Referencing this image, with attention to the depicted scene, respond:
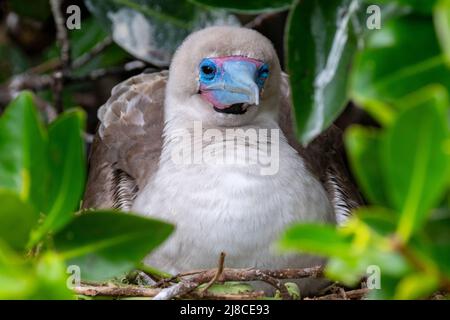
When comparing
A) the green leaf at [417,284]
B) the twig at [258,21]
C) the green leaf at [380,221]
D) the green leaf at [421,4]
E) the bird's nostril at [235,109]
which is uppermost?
the twig at [258,21]

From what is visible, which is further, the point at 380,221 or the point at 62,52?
the point at 62,52

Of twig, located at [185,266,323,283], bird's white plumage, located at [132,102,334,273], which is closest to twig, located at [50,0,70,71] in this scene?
bird's white plumage, located at [132,102,334,273]

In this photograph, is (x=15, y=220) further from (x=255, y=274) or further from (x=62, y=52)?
(x=62, y=52)

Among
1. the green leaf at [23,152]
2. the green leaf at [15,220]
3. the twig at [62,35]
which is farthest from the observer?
the twig at [62,35]

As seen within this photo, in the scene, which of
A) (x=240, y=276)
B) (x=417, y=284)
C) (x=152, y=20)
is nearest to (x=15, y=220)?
(x=417, y=284)

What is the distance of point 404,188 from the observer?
1.31 metres

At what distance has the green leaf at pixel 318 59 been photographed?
1913 millimetres

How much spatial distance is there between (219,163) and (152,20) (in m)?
0.93

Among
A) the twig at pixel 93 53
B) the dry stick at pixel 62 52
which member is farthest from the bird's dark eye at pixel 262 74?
the twig at pixel 93 53

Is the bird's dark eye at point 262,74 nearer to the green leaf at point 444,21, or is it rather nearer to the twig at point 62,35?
the twig at point 62,35

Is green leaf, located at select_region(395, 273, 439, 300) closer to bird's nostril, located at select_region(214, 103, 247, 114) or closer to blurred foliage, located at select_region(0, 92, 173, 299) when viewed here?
blurred foliage, located at select_region(0, 92, 173, 299)

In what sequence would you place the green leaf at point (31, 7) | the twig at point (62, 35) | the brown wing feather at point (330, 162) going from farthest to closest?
1. the green leaf at point (31, 7)
2. the twig at point (62, 35)
3. the brown wing feather at point (330, 162)

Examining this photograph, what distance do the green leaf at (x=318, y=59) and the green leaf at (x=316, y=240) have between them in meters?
0.54

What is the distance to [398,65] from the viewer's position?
1451 mm
